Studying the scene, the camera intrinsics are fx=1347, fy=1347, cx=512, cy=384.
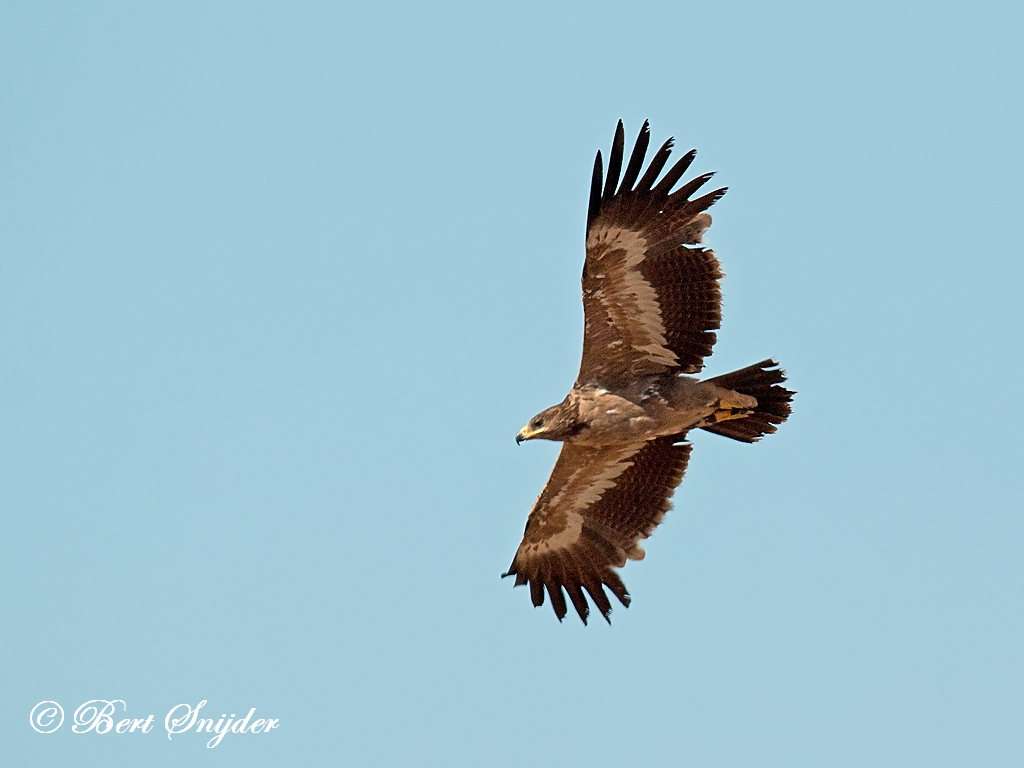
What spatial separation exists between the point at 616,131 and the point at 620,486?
3651 mm

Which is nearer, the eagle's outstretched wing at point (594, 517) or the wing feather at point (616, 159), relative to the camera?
the wing feather at point (616, 159)

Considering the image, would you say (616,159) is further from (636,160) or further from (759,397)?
(759,397)

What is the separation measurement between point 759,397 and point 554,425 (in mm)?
1926

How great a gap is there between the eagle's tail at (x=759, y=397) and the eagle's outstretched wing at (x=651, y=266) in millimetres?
365

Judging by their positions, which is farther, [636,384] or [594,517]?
[594,517]

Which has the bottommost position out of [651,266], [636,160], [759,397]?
[759,397]

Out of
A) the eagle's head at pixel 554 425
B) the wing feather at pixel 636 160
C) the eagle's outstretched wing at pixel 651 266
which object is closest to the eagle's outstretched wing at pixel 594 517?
the eagle's head at pixel 554 425

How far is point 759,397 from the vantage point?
1252 centimetres

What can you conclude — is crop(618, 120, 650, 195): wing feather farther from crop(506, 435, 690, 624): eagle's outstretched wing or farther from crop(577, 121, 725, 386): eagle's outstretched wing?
crop(506, 435, 690, 624): eagle's outstretched wing

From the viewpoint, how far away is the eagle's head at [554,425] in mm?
12453

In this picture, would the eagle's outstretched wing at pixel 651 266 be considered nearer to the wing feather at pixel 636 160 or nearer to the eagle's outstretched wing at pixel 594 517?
the wing feather at pixel 636 160

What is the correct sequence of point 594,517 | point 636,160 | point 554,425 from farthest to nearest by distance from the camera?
point 594,517
point 554,425
point 636,160

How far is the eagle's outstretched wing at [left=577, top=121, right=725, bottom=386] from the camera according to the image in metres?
12.0

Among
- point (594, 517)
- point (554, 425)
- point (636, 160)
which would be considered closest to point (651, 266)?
point (636, 160)
